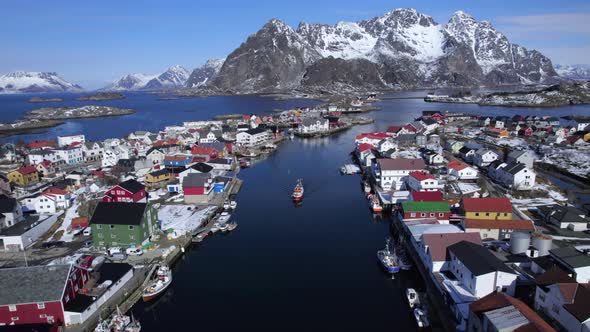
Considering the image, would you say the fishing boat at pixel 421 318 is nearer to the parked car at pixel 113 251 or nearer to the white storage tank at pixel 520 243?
the white storage tank at pixel 520 243

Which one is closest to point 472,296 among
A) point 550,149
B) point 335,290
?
point 335,290

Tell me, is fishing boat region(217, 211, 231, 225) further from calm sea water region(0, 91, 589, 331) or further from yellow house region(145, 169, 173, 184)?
yellow house region(145, 169, 173, 184)

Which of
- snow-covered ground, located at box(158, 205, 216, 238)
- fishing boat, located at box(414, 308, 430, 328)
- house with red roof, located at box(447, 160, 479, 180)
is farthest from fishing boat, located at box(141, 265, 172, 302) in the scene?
house with red roof, located at box(447, 160, 479, 180)

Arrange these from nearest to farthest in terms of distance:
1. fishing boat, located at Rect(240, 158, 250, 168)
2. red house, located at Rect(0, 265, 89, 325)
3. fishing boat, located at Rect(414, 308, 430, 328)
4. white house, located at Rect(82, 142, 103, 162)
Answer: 1. red house, located at Rect(0, 265, 89, 325)
2. fishing boat, located at Rect(414, 308, 430, 328)
3. fishing boat, located at Rect(240, 158, 250, 168)
4. white house, located at Rect(82, 142, 103, 162)

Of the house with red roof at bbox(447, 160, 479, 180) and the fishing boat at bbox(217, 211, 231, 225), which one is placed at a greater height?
the house with red roof at bbox(447, 160, 479, 180)

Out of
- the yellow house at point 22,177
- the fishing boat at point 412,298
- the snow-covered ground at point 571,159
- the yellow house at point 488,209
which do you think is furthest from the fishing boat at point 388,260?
the yellow house at point 22,177

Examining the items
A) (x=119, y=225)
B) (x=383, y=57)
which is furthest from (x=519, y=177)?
(x=383, y=57)

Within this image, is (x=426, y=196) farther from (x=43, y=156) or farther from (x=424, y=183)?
(x=43, y=156)

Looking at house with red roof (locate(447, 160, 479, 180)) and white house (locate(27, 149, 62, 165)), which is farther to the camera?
white house (locate(27, 149, 62, 165))
